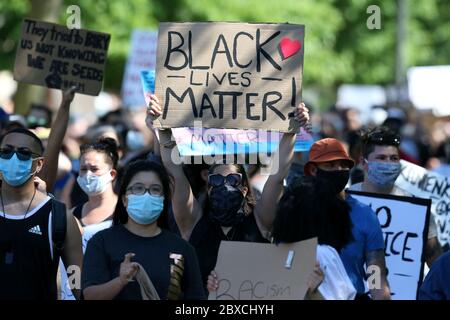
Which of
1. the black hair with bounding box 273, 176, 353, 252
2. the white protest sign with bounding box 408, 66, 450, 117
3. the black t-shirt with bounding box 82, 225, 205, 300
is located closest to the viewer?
the black hair with bounding box 273, 176, 353, 252

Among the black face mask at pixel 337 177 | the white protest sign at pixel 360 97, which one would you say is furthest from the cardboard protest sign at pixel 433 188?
the white protest sign at pixel 360 97

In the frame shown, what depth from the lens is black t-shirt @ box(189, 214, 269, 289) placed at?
6875 millimetres

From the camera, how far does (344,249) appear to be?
6750 millimetres

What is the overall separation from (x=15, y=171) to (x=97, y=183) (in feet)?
4.91

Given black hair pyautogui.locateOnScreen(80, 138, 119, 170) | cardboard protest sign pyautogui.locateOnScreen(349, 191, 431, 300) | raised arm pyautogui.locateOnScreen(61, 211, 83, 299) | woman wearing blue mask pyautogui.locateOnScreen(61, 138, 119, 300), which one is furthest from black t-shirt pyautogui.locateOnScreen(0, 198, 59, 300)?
cardboard protest sign pyautogui.locateOnScreen(349, 191, 431, 300)

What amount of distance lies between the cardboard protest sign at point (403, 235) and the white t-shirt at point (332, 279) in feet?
7.41

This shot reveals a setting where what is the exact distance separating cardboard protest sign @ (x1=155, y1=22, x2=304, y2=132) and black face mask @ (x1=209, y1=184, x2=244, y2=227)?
21.8 inches

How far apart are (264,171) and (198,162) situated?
7.96 ft

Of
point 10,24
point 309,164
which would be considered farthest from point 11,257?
point 10,24

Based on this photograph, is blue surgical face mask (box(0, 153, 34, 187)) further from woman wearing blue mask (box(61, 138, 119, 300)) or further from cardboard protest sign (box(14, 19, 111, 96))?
cardboard protest sign (box(14, 19, 111, 96))

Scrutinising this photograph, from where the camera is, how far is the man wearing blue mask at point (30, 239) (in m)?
6.41

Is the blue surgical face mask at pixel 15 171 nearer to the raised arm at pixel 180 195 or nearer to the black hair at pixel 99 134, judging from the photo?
the raised arm at pixel 180 195
